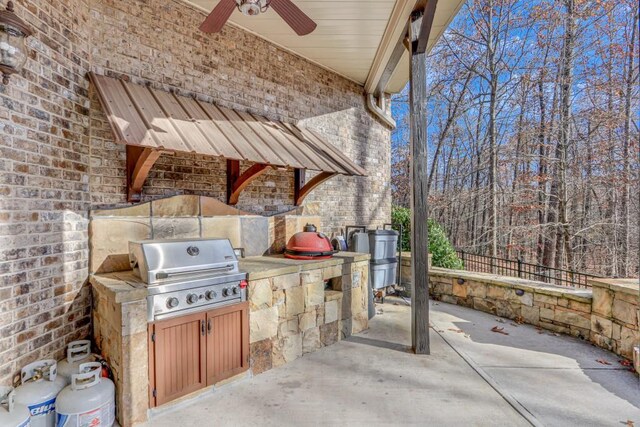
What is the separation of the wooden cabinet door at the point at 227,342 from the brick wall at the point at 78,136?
1148mm

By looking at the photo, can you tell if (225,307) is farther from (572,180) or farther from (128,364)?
(572,180)

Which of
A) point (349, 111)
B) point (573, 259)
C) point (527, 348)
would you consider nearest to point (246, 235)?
point (349, 111)

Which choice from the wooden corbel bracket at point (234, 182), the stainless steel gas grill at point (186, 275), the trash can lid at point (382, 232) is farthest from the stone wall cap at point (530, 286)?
the stainless steel gas grill at point (186, 275)

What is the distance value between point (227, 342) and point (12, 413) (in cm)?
136

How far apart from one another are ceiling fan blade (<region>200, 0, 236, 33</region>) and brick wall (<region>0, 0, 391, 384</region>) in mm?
922

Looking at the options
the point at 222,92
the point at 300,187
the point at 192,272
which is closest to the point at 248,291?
the point at 192,272

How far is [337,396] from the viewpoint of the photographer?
270 centimetres

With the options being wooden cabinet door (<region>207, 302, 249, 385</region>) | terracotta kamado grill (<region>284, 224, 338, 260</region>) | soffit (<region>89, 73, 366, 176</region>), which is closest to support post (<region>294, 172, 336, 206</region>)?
soffit (<region>89, 73, 366, 176</region>)

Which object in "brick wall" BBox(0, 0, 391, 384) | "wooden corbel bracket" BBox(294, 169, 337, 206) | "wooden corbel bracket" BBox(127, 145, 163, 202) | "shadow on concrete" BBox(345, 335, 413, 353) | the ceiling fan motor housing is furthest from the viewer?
"wooden corbel bracket" BBox(294, 169, 337, 206)

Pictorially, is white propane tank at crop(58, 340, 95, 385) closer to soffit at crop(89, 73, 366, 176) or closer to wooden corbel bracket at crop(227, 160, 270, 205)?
soffit at crop(89, 73, 366, 176)

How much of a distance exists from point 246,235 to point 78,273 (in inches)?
66.1

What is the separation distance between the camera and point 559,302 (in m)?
4.07

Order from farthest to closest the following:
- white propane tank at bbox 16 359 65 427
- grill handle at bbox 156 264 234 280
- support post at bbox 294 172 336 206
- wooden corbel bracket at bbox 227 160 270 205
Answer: support post at bbox 294 172 336 206, wooden corbel bracket at bbox 227 160 270 205, grill handle at bbox 156 264 234 280, white propane tank at bbox 16 359 65 427

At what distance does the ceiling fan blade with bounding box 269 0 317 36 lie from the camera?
255 cm
